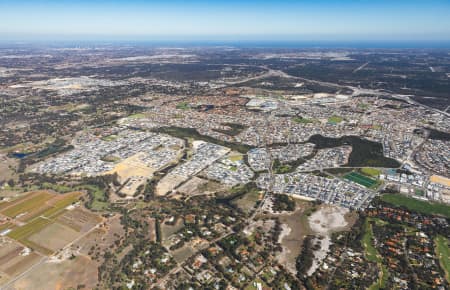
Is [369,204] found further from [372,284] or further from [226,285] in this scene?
[226,285]

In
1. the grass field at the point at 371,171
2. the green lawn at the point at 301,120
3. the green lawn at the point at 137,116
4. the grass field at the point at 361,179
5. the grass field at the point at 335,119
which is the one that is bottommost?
the grass field at the point at 361,179

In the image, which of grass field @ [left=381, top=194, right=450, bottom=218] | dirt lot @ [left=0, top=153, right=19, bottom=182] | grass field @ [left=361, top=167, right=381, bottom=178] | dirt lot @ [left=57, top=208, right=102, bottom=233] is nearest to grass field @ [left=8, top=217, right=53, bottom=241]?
dirt lot @ [left=57, top=208, right=102, bottom=233]

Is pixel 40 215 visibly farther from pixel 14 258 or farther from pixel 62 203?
pixel 14 258

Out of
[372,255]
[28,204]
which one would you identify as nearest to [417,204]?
[372,255]

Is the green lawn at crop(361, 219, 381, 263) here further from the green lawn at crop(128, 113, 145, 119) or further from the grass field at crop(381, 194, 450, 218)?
the green lawn at crop(128, 113, 145, 119)

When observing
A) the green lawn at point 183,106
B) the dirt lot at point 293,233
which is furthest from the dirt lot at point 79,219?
the green lawn at point 183,106

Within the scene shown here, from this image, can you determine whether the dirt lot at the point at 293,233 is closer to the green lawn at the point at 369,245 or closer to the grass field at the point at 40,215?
the green lawn at the point at 369,245
